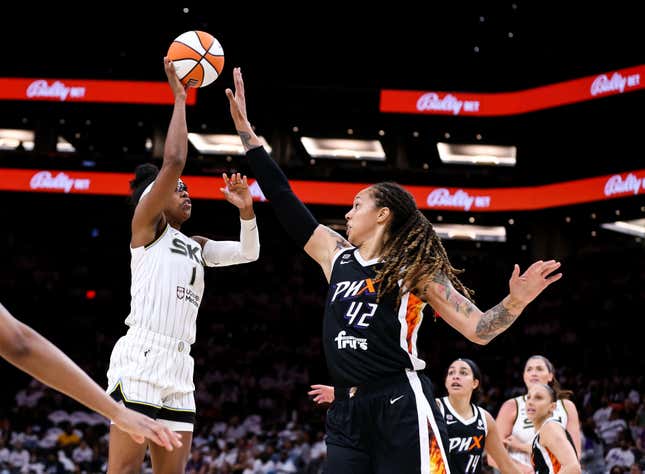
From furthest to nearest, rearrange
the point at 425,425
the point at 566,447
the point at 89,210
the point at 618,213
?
the point at 89,210 → the point at 618,213 → the point at 566,447 → the point at 425,425

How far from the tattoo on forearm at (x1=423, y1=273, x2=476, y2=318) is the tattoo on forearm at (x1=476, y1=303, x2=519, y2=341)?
8cm

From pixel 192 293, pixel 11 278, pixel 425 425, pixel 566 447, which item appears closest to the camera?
pixel 425 425

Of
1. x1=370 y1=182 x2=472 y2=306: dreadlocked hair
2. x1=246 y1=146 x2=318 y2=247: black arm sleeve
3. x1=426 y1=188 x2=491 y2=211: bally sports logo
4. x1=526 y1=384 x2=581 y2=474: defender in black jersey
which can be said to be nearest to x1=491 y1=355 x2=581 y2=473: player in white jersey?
x1=526 y1=384 x2=581 y2=474: defender in black jersey

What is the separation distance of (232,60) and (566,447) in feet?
63.7

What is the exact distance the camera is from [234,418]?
17.4m

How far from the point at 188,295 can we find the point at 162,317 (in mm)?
205

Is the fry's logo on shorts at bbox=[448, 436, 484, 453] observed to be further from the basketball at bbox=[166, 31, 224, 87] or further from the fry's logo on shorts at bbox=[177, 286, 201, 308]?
the basketball at bbox=[166, 31, 224, 87]

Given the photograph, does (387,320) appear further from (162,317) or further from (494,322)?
(162,317)

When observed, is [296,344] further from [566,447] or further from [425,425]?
[425,425]

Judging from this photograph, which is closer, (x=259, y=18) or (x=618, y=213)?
(x=618, y=213)

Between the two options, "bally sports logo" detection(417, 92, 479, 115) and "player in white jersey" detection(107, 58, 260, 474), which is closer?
"player in white jersey" detection(107, 58, 260, 474)

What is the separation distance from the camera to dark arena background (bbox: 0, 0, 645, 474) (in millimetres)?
18109

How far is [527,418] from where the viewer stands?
7.68 metres

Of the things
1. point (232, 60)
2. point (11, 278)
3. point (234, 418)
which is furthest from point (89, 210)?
point (234, 418)
